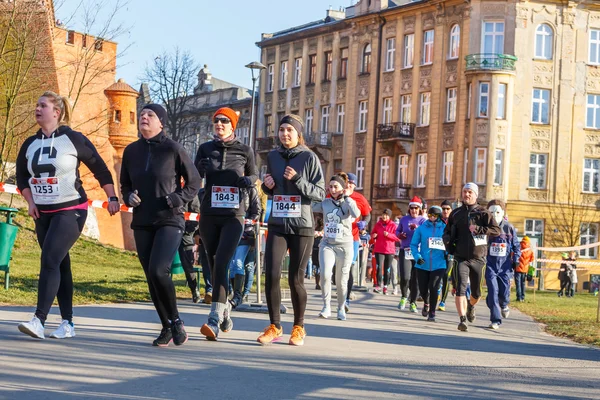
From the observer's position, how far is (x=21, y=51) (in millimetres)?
32781

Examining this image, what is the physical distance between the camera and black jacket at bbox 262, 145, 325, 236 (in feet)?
36.9

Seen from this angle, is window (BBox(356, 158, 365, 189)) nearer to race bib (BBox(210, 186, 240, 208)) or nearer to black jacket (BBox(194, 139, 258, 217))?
black jacket (BBox(194, 139, 258, 217))

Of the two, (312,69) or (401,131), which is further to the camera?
(312,69)

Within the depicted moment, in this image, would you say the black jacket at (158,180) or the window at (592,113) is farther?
the window at (592,113)

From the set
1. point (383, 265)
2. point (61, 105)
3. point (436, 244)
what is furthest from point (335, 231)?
point (383, 265)

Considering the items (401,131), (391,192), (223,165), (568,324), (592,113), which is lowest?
(568,324)

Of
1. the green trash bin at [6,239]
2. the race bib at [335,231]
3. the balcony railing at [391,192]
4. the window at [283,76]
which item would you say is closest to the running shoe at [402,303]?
the race bib at [335,231]

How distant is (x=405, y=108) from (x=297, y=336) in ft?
187

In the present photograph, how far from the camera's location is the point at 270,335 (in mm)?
11164

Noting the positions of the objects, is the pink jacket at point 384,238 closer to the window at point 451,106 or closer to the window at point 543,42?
the window at point 451,106

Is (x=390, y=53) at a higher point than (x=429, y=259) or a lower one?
higher

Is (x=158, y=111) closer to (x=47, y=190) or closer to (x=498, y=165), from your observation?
(x=47, y=190)

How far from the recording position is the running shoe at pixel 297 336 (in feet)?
37.0

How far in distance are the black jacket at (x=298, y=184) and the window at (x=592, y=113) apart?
53.7m
